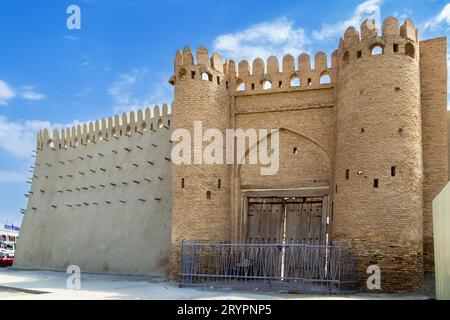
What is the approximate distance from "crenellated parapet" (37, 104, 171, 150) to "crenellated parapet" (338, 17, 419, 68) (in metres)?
7.45

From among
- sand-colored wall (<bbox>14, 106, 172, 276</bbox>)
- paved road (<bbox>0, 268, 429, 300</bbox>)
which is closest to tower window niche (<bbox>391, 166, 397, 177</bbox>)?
paved road (<bbox>0, 268, 429, 300</bbox>)

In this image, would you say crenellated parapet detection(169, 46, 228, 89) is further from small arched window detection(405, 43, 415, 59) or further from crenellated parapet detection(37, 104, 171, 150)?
small arched window detection(405, 43, 415, 59)

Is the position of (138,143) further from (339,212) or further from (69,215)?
(339,212)

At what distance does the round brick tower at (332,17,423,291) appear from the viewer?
43.0 ft

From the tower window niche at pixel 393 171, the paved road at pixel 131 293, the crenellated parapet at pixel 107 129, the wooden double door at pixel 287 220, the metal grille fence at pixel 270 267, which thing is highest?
the crenellated parapet at pixel 107 129

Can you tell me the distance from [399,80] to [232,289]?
703 centimetres

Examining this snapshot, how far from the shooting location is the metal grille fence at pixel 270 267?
42.7 ft

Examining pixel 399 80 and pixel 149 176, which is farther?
pixel 149 176

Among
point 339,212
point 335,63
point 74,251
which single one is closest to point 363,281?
point 339,212

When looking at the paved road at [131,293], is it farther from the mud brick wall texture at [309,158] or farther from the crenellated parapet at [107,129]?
the crenellated parapet at [107,129]

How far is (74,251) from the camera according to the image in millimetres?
21109

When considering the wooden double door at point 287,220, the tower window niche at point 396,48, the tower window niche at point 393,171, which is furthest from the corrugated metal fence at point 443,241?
the tower window niche at point 396,48

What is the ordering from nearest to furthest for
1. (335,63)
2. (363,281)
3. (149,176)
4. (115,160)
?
(363,281) < (335,63) < (149,176) < (115,160)

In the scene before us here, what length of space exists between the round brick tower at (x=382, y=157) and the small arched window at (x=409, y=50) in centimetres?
3
